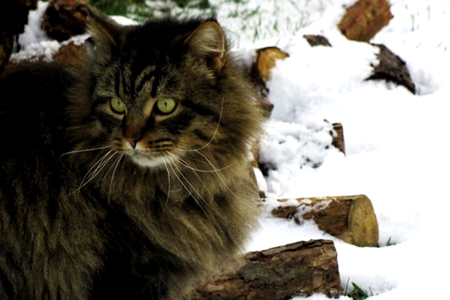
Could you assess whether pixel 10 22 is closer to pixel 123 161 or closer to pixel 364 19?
pixel 123 161

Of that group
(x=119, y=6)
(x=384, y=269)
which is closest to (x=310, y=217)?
(x=384, y=269)

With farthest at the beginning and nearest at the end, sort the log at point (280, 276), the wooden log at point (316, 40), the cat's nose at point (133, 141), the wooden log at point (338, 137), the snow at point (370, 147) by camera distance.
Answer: the wooden log at point (316, 40) → the wooden log at point (338, 137) → the snow at point (370, 147) → the log at point (280, 276) → the cat's nose at point (133, 141)

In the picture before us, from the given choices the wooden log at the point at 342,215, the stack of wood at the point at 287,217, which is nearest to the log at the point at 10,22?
the stack of wood at the point at 287,217

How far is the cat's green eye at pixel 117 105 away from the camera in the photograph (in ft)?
8.24

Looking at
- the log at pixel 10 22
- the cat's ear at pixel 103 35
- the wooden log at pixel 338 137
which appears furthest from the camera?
the wooden log at pixel 338 137

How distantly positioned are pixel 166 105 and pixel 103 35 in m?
0.35

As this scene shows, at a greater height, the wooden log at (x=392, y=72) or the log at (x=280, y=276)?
the wooden log at (x=392, y=72)

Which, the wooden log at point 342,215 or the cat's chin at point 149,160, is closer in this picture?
the cat's chin at point 149,160

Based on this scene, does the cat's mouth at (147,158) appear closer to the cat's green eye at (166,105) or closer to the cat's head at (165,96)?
the cat's head at (165,96)

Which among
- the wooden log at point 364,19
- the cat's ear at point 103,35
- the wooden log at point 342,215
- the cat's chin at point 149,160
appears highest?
the cat's ear at point 103,35

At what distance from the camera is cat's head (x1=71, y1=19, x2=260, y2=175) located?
248cm

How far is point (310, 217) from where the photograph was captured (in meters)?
3.51

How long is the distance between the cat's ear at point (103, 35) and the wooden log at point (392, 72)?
2477 mm

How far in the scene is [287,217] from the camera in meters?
3.56
